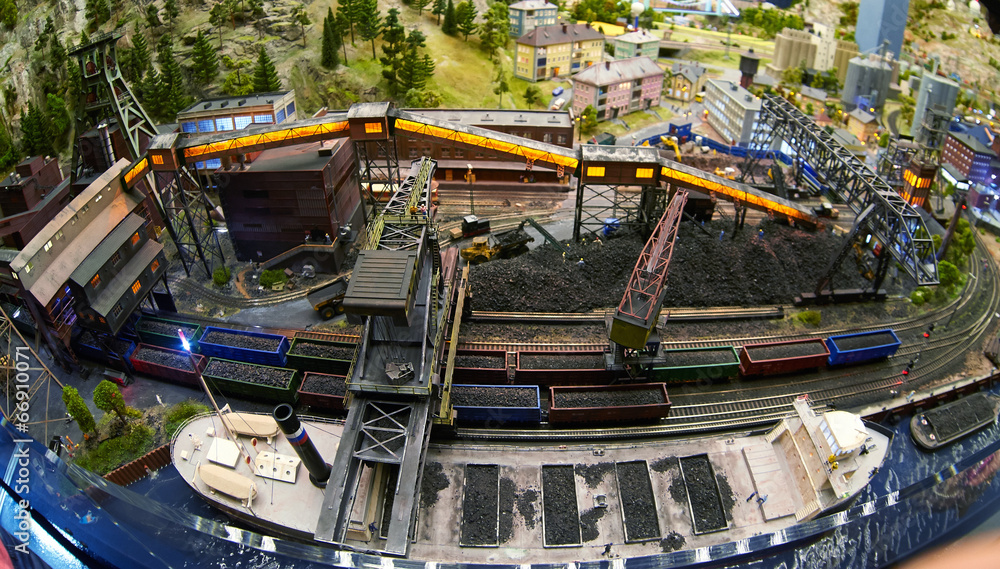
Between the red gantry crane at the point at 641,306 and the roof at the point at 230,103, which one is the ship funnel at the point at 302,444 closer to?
the red gantry crane at the point at 641,306

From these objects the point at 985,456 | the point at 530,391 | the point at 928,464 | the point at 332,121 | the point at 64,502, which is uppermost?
the point at 332,121

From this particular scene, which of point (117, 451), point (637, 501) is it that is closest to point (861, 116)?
point (637, 501)

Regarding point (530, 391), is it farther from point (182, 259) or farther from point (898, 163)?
point (898, 163)

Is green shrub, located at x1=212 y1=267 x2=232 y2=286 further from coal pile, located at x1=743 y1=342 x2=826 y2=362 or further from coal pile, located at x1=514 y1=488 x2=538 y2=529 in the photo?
coal pile, located at x1=743 y1=342 x2=826 y2=362

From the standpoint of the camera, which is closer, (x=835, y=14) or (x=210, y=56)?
(x=210, y=56)

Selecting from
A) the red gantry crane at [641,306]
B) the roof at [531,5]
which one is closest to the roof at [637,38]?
the roof at [531,5]

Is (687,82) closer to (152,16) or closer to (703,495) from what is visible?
(703,495)

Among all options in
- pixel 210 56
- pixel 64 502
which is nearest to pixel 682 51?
pixel 210 56
